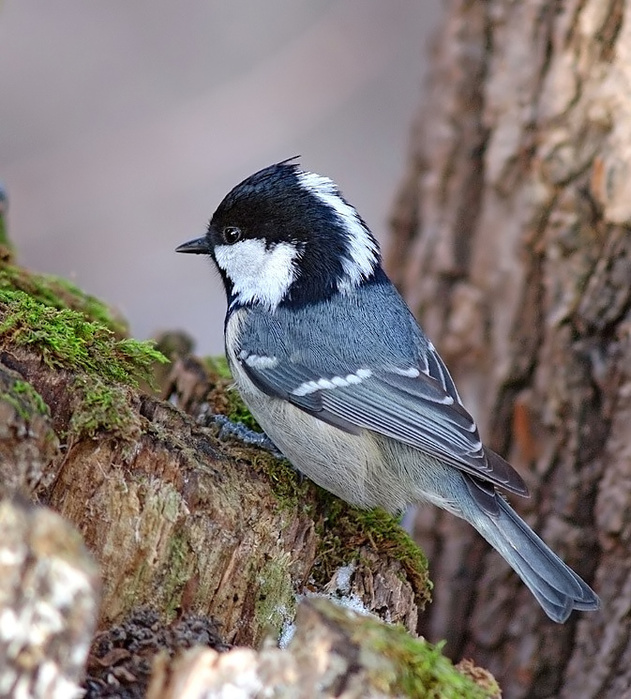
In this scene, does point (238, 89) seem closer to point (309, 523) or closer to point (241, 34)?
point (241, 34)

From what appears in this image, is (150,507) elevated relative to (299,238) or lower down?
lower down

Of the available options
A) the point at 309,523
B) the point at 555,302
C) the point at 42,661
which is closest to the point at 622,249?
the point at 555,302

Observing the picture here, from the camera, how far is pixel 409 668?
1408mm

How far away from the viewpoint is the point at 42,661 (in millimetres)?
1232

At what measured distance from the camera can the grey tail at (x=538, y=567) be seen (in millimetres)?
2088

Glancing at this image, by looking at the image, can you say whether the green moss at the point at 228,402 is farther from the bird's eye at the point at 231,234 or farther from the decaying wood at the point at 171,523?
the decaying wood at the point at 171,523

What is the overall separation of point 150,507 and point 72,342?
17.0 inches

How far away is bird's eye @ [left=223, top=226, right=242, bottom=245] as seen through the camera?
106 inches

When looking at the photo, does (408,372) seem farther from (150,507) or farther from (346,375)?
(150,507)

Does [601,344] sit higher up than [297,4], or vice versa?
[297,4]

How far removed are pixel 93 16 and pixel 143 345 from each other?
4.84 meters

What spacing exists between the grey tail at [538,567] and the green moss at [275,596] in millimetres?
607

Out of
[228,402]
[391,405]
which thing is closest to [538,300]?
[391,405]

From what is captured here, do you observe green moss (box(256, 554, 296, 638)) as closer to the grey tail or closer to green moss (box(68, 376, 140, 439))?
green moss (box(68, 376, 140, 439))
